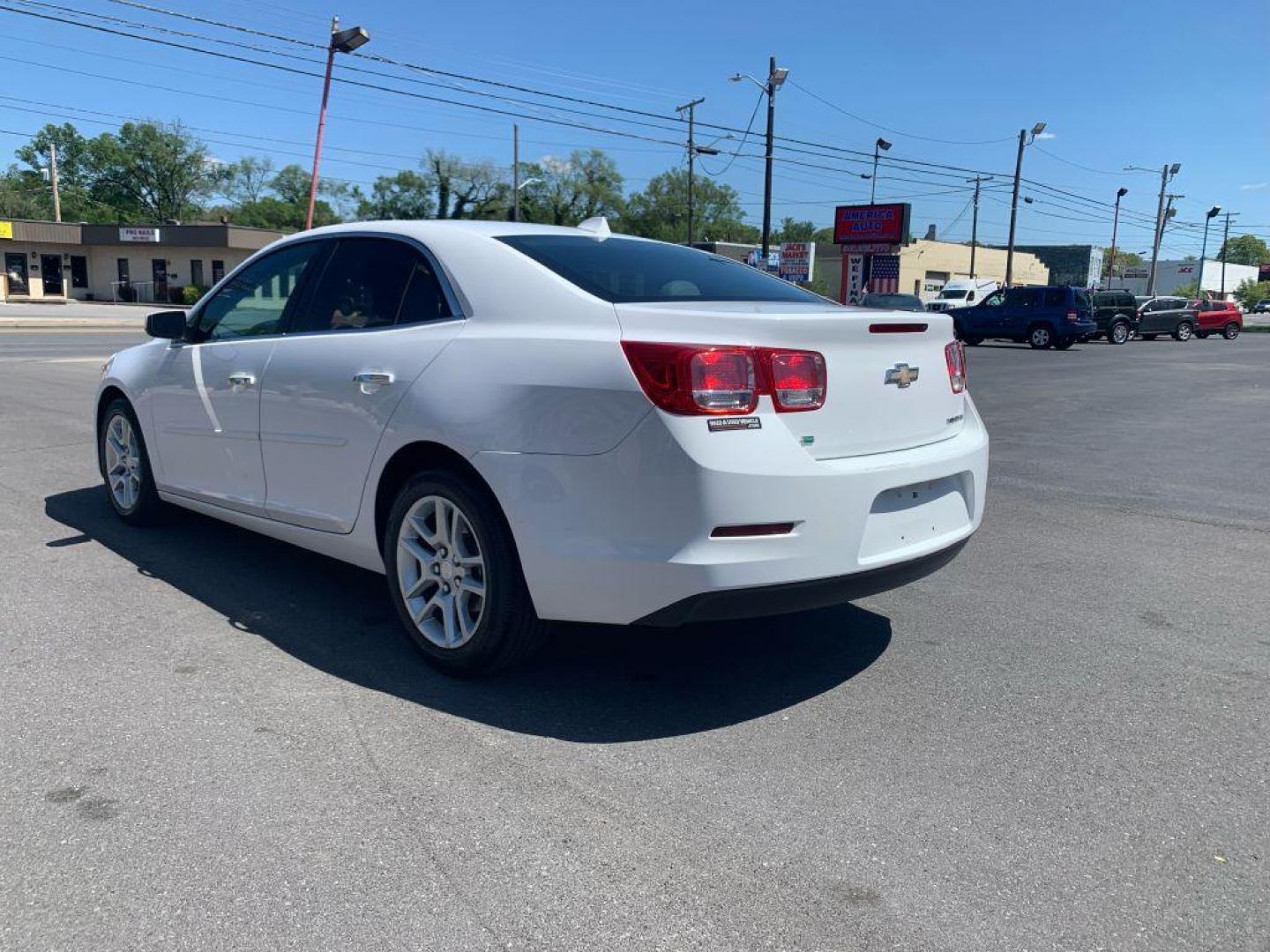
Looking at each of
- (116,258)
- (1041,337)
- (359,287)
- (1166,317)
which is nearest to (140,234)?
(116,258)

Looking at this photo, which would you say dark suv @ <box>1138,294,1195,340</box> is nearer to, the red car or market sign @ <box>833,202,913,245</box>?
the red car

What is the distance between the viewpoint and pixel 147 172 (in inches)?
3708

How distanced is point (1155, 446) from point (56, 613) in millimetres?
9795

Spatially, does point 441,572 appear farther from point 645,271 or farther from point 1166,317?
point 1166,317

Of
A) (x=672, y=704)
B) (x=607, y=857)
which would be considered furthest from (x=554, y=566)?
(x=607, y=857)

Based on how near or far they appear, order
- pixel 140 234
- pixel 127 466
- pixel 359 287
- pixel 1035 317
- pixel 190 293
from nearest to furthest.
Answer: pixel 359 287
pixel 127 466
pixel 1035 317
pixel 190 293
pixel 140 234

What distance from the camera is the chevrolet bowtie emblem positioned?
3439 mm

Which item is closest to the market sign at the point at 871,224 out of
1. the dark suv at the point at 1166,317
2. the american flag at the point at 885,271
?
the american flag at the point at 885,271

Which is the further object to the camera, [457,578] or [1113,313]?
[1113,313]

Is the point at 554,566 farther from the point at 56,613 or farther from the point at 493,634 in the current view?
the point at 56,613

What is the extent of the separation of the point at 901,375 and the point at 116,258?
6059cm

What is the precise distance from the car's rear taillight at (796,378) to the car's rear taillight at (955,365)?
2.87 feet

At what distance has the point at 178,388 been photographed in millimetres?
5043

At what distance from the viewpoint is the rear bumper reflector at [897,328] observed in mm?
3392
